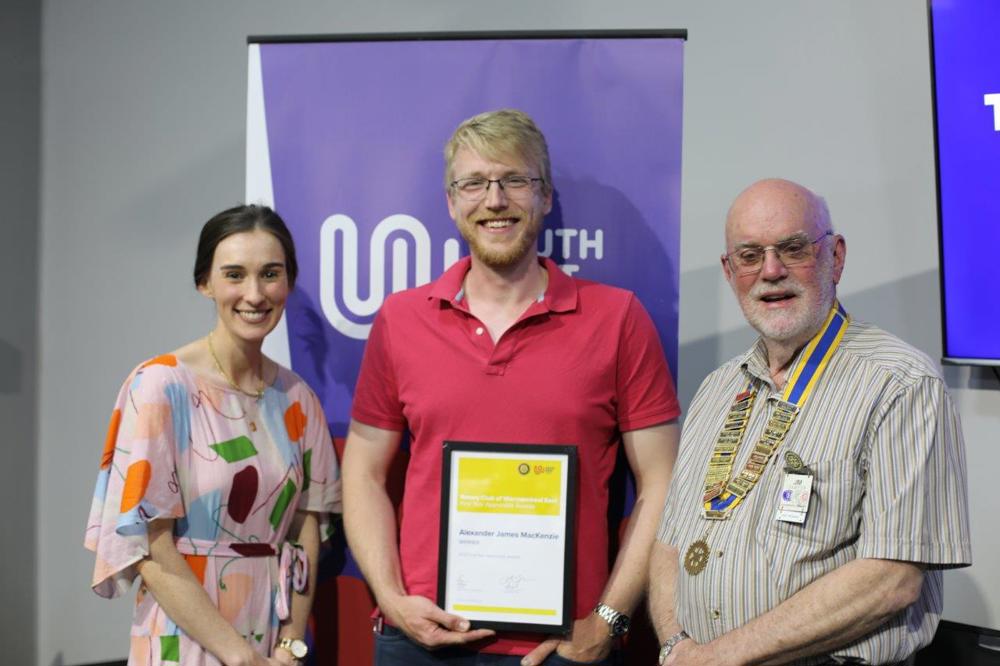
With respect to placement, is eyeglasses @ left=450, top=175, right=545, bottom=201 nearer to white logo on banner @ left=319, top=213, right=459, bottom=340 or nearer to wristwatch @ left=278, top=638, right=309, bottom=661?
white logo on banner @ left=319, top=213, right=459, bottom=340

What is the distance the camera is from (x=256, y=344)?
2543mm

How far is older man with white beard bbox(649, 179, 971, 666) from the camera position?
1808 mm

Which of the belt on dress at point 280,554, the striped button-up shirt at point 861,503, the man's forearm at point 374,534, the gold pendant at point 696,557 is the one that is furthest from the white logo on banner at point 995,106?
the belt on dress at point 280,554

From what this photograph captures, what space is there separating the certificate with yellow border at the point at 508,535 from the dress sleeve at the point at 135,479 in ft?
2.22

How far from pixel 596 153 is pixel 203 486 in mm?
1404

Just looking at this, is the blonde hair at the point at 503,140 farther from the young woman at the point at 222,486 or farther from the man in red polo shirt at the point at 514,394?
the young woman at the point at 222,486

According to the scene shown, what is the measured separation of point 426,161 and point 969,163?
65.2 inches

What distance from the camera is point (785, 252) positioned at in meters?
2.04

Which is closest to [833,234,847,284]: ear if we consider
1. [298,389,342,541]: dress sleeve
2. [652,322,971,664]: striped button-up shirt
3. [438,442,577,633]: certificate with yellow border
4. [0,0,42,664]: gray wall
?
[652,322,971,664]: striped button-up shirt

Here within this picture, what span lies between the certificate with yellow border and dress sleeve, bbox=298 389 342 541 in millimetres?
457

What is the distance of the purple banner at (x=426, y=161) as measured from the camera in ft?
8.89

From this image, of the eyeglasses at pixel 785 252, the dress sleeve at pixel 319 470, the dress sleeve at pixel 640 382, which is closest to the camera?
the eyeglasses at pixel 785 252

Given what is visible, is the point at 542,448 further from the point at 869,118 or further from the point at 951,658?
the point at 869,118

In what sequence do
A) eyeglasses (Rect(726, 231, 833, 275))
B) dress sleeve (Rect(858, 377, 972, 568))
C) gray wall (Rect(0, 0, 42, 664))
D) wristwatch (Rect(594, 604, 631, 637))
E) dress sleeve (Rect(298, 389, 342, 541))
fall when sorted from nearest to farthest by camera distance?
dress sleeve (Rect(858, 377, 972, 568)), eyeglasses (Rect(726, 231, 833, 275)), wristwatch (Rect(594, 604, 631, 637)), dress sleeve (Rect(298, 389, 342, 541)), gray wall (Rect(0, 0, 42, 664))
